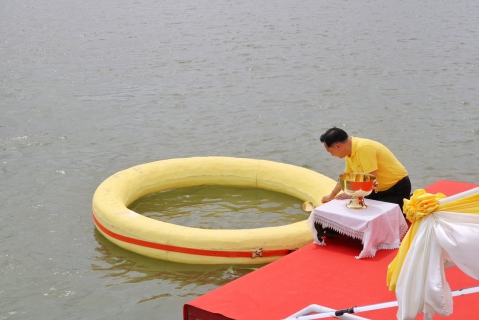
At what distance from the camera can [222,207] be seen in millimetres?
7266

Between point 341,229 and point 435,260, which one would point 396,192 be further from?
point 435,260

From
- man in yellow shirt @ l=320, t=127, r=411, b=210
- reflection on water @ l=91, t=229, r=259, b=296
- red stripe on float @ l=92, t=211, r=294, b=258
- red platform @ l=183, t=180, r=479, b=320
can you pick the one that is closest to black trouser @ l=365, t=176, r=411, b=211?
man in yellow shirt @ l=320, t=127, r=411, b=210

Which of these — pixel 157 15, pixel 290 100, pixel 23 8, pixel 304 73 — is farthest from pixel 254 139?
pixel 23 8

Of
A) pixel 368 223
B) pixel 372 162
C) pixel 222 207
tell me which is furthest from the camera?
pixel 222 207

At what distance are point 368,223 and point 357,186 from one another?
29 centimetres

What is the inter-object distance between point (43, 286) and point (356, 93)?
858cm

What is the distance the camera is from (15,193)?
8.16m

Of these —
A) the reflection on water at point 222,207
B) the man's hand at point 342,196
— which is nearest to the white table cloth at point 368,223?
the man's hand at point 342,196

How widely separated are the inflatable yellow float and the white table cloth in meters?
0.73

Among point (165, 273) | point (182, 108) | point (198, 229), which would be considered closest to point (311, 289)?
point (198, 229)

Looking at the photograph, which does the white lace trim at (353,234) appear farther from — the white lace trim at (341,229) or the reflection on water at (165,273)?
the reflection on water at (165,273)

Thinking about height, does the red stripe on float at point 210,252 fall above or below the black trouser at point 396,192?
below

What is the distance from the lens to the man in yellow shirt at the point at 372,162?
5.00 m

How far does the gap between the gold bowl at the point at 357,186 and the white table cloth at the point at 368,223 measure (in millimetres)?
59
